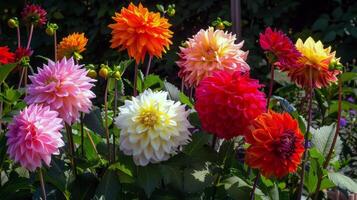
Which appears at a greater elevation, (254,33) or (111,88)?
(254,33)

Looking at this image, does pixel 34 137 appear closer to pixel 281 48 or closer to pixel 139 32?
pixel 139 32

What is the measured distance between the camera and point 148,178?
1255mm

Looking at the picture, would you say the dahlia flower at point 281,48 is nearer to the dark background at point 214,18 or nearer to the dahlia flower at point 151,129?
the dahlia flower at point 151,129

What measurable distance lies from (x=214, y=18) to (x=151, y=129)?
225cm

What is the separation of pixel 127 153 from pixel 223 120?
0.21m

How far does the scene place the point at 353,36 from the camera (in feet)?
10.2

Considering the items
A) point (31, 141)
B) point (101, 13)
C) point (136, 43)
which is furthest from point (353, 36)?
point (31, 141)

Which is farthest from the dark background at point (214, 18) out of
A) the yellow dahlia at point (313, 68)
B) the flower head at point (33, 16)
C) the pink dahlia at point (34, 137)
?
the pink dahlia at point (34, 137)

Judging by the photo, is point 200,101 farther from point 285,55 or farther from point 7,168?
point 7,168

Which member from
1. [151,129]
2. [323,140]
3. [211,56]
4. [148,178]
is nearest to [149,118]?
[151,129]

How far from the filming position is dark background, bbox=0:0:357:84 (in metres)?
3.20

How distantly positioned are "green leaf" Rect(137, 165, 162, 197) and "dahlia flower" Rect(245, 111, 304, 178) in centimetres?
19

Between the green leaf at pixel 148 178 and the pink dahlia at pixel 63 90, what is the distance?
0.17m

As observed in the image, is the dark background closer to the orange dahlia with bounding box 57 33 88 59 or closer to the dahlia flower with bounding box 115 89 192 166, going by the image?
the orange dahlia with bounding box 57 33 88 59
